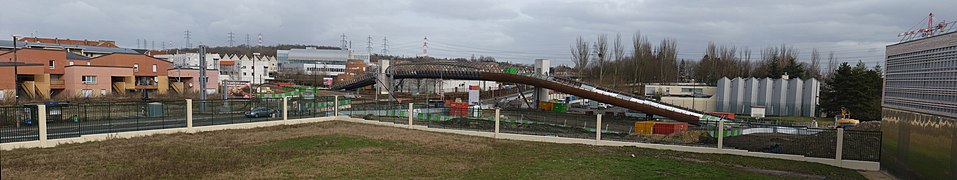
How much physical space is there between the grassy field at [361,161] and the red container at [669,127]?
986 cm

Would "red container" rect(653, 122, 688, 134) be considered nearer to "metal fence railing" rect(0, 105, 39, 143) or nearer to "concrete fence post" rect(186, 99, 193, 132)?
"concrete fence post" rect(186, 99, 193, 132)

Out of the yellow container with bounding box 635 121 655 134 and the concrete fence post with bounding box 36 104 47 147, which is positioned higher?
the concrete fence post with bounding box 36 104 47 147

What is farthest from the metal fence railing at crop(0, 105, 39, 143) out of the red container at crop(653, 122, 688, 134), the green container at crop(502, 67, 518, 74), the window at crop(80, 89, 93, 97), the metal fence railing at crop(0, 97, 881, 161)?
the green container at crop(502, 67, 518, 74)

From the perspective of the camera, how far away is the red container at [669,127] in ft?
96.4

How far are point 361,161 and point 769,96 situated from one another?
185ft

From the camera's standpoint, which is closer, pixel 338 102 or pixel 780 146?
pixel 780 146

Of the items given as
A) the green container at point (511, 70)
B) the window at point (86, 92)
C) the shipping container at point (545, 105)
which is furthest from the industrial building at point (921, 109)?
the window at point (86, 92)

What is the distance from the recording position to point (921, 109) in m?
14.5

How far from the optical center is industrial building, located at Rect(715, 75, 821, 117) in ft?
185

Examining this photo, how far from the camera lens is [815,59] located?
84188mm

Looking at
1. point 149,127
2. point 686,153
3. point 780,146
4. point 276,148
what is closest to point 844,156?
point 780,146

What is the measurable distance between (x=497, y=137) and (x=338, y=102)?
11.9 metres

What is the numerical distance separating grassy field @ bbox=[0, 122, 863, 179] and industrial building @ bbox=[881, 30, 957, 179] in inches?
64.2

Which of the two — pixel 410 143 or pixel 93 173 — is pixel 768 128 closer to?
pixel 410 143
